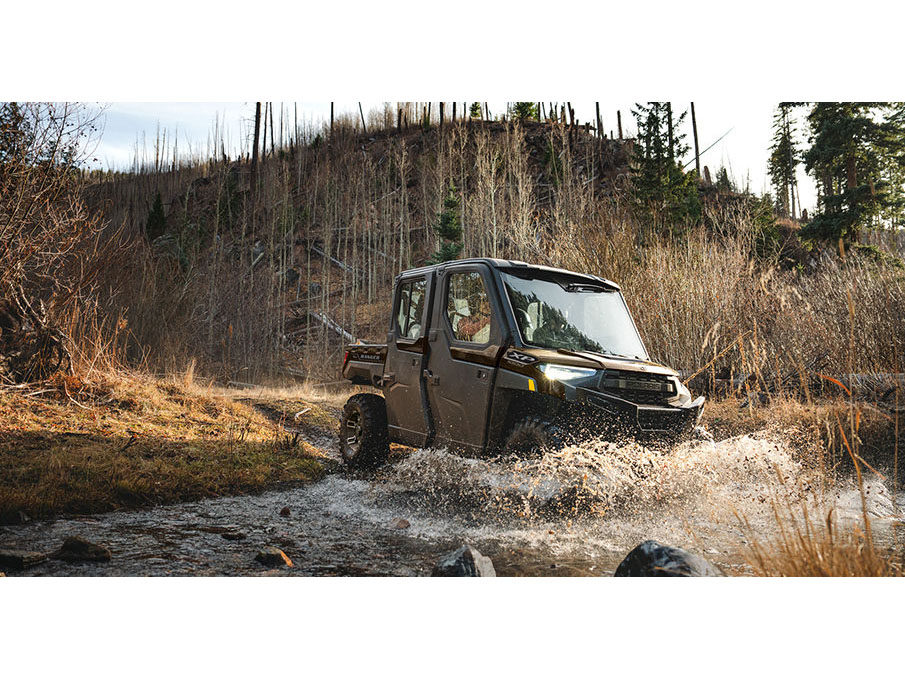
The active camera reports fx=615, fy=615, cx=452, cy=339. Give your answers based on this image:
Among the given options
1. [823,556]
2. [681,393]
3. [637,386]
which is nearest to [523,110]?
[681,393]

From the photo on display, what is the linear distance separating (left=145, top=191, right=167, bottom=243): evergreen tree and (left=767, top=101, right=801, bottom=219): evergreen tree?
957cm

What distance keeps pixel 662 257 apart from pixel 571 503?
591 cm

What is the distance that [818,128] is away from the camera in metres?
5.21

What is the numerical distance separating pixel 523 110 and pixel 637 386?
22.5 ft

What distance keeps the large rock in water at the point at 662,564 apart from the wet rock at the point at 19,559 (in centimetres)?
319

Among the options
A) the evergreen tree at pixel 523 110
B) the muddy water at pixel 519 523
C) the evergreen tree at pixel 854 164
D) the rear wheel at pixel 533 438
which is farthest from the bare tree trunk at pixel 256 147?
the evergreen tree at pixel 854 164

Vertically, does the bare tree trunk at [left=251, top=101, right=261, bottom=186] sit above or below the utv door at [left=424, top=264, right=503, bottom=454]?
above

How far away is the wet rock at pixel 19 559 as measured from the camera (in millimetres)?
3387

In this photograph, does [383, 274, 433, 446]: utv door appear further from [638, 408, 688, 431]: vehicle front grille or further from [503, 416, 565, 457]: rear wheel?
[638, 408, 688, 431]: vehicle front grille

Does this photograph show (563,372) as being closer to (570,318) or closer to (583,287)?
(570,318)

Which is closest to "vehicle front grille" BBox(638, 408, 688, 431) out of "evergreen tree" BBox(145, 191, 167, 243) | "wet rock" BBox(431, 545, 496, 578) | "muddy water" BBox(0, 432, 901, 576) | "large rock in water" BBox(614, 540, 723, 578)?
"muddy water" BBox(0, 432, 901, 576)

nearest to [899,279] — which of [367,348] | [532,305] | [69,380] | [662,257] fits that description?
[662,257]

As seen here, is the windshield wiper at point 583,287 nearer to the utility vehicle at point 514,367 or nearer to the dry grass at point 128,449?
the utility vehicle at point 514,367

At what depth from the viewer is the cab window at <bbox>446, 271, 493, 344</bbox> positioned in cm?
448
